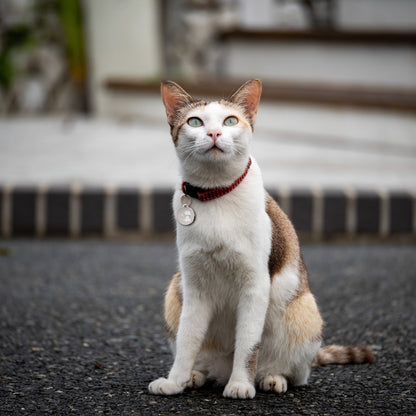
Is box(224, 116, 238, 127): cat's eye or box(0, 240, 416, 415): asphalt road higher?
box(224, 116, 238, 127): cat's eye

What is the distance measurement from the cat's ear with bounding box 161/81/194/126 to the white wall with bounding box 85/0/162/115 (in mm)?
4521

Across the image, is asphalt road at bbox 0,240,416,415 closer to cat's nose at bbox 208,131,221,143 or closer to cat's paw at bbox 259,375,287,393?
cat's paw at bbox 259,375,287,393

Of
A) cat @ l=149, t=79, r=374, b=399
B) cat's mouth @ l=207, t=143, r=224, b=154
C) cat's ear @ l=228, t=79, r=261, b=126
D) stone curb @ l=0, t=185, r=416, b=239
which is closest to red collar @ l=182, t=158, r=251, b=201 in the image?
cat @ l=149, t=79, r=374, b=399

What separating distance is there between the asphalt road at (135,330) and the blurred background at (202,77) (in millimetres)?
1247

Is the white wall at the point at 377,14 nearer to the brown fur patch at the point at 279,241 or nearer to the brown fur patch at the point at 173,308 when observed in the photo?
the brown fur patch at the point at 279,241

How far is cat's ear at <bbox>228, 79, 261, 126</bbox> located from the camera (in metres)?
2.03

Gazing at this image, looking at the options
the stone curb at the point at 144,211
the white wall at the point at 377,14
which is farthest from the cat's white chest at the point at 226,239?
the white wall at the point at 377,14

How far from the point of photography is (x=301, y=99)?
5.53m

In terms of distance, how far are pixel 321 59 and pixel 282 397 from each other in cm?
480

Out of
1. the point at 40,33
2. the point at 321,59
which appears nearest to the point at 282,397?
the point at 321,59

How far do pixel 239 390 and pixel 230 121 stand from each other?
29.7 inches

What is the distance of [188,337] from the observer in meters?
1.98

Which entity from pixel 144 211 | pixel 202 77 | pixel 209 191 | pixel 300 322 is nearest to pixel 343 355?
pixel 300 322

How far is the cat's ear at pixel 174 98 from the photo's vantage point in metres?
2.04
